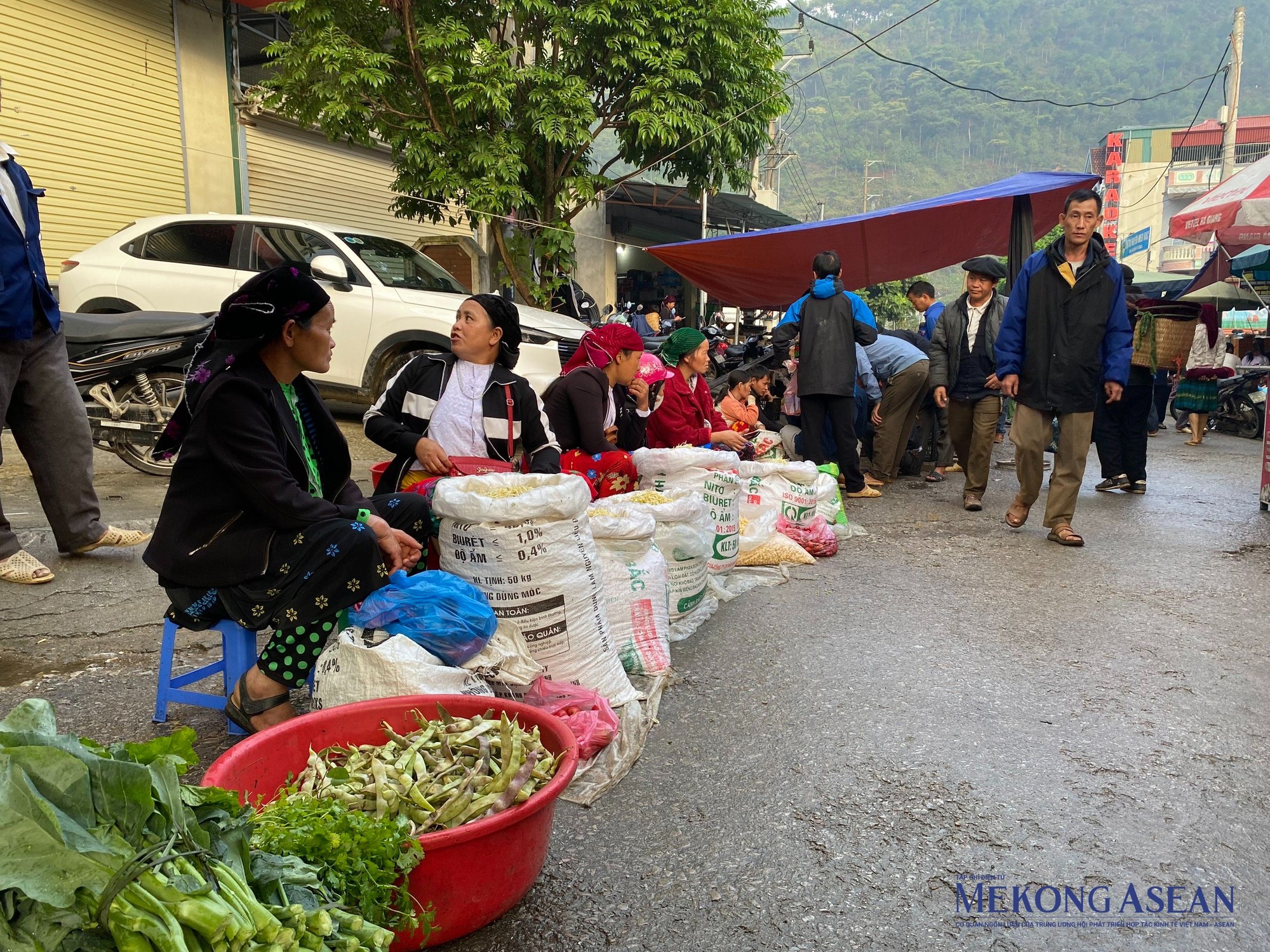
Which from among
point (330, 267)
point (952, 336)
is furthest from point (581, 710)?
point (952, 336)

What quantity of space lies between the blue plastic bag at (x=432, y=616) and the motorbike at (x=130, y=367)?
445 cm

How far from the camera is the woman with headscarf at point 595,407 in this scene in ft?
16.4

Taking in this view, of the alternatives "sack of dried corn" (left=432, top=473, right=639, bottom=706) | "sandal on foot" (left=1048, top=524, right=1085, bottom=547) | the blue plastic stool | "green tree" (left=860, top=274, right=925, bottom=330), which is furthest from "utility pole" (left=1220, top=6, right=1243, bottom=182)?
the blue plastic stool

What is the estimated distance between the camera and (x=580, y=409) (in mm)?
5008

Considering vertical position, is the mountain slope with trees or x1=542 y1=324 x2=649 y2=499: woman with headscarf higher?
the mountain slope with trees

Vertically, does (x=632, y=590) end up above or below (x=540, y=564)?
below

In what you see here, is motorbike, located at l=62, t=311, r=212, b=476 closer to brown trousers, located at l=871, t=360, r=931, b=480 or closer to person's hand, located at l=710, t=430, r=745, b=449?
person's hand, located at l=710, t=430, r=745, b=449

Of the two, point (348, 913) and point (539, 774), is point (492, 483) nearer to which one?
point (539, 774)

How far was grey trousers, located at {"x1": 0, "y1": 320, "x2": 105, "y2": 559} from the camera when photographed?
14.7ft

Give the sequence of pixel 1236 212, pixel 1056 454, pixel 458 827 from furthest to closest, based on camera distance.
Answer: pixel 1236 212
pixel 1056 454
pixel 458 827

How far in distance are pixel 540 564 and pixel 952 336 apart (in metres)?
5.76

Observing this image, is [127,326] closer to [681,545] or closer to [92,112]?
[681,545]

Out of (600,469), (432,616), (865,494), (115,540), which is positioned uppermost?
(600,469)

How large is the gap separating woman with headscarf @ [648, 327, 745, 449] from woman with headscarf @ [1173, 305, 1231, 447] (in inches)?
355
